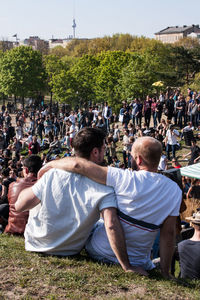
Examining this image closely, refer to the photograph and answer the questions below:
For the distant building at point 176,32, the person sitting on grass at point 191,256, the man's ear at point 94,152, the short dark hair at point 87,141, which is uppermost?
the distant building at point 176,32

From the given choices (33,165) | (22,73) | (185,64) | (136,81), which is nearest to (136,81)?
(136,81)

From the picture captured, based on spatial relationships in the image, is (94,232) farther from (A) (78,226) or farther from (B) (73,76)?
(B) (73,76)

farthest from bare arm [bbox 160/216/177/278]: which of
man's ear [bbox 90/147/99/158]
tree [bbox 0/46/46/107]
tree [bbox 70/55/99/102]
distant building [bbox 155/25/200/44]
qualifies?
distant building [bbox 155/25/200/44]

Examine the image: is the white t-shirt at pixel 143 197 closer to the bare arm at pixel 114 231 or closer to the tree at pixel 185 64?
the bare arm at pixel 114 231

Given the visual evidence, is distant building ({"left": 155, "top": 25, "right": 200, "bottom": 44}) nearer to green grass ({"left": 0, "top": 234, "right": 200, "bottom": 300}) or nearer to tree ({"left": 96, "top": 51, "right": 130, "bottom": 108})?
tree ({"left": 96, "top": 51, "right": 130, "bottom": 108})

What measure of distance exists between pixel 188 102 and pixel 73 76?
120 ft

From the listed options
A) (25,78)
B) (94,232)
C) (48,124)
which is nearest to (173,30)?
(25,78)

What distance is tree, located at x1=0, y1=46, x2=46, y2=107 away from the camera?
6191 centimetres

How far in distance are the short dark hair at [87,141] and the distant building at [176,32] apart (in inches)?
6560

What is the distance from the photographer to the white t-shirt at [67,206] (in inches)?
132

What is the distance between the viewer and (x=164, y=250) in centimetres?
339

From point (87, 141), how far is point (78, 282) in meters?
1.30

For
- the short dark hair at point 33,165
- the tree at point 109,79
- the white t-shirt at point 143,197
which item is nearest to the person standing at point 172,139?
the short dark hair at point 33,165

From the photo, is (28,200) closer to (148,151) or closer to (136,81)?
(148,151)
